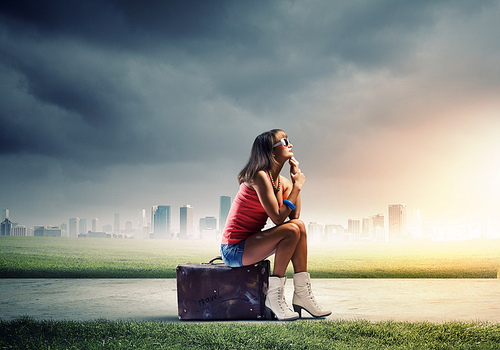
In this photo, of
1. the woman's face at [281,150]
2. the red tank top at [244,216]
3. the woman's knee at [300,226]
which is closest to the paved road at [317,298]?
the woman's knee at [300,226]

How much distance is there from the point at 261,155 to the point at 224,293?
1.44 meters

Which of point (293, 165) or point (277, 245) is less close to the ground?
point (293, 165)

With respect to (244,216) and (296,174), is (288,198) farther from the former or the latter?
(244,216)

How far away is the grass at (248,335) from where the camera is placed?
298cm

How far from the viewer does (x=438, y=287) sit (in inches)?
274

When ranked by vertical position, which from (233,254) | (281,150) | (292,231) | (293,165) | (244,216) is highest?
(281,150)

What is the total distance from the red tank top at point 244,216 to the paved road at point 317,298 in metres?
1.03

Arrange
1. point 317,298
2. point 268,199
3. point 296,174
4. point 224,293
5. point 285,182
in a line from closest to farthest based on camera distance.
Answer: point 268,199, point 224,293, point 296,174, point 285,182, point 317,298

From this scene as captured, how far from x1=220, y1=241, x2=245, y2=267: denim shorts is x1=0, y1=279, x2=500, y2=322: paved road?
0.78 meters

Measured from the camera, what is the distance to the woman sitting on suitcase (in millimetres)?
3996

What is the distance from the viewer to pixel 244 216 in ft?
13.7

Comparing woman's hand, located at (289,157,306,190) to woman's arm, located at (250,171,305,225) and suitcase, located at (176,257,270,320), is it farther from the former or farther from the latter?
suitcase, located at (176,257,270,320)

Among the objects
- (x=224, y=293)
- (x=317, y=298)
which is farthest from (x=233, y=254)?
(x=317, y=298)

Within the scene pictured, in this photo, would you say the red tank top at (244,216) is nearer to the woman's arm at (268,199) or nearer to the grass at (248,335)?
the woman's arm at (268,199)
